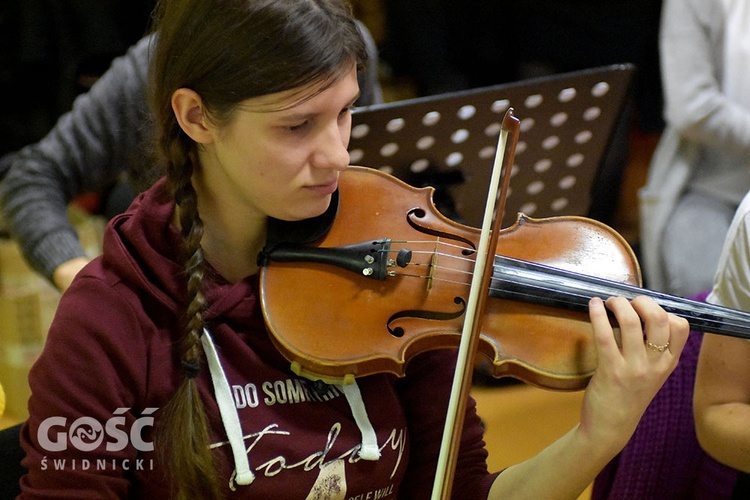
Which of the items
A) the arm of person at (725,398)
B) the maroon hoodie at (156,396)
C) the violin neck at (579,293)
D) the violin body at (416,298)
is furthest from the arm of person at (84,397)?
the arm of person at (725,398)

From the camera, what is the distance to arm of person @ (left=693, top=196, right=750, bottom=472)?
109 centimetres

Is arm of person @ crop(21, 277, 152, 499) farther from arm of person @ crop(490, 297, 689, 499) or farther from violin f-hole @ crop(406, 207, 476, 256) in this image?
arm of person @ crop(490, 297, 689, 499)

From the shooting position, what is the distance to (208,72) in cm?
90

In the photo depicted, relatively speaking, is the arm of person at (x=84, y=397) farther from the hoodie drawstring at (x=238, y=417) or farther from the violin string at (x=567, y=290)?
the violin string at (x=567, y=290)

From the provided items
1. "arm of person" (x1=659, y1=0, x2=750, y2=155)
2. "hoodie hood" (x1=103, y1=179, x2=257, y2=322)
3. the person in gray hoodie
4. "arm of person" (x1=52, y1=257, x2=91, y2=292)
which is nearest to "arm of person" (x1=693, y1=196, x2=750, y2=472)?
"hoodie hood" (x1=103, y1=179, x2=257, y2=322)

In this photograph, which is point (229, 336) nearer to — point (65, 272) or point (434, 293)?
point (434, 293)

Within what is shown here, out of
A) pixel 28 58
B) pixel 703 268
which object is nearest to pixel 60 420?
pixel 703 268

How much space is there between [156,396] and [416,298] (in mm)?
308

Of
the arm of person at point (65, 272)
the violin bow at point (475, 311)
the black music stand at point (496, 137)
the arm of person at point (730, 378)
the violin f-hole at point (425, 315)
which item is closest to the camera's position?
the violin bow at point (475, 311)

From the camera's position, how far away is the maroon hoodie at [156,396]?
900mm

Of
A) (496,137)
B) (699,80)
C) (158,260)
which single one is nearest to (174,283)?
(158,260)

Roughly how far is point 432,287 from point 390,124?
0.37 metres

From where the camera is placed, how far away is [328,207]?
1.01 meters

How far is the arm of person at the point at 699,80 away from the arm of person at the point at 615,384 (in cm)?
119
